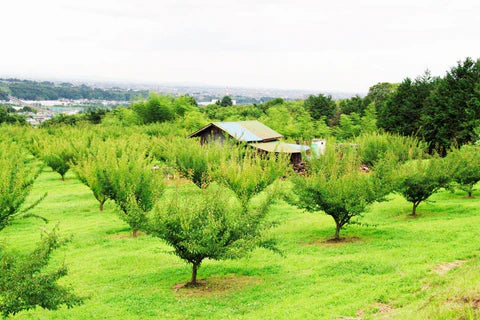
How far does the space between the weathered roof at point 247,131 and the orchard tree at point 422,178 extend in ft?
71.7

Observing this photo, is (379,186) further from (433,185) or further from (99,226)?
(99,226)

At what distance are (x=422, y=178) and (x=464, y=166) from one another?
3.88m

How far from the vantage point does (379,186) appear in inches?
678

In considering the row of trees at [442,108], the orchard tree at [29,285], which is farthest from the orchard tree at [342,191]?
the row of trees at [442,108]

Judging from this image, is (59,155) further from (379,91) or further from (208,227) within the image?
(379,91)

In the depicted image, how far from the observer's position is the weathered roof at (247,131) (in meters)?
42.7

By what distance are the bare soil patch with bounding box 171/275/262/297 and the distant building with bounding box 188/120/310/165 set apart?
85.5 feet

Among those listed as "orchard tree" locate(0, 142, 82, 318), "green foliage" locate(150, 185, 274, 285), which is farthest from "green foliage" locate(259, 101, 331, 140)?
"orchard tree" locate(0, 142, 82, 318)

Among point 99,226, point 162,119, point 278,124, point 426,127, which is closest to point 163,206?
point 99,226

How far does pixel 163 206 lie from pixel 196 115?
5264cm

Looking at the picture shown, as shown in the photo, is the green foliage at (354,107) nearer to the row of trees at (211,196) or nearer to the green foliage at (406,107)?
the green foliage at (406,107)

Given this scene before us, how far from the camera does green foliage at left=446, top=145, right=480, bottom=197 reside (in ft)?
68.6

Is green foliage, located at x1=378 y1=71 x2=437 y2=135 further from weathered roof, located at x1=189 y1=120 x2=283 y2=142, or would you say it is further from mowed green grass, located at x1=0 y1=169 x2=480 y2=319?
mowed green grass, located at x1=0 y1=169 x2=480 y2=319

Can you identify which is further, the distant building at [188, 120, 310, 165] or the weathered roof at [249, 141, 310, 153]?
the distant building at [188, 120, 310, 165]
